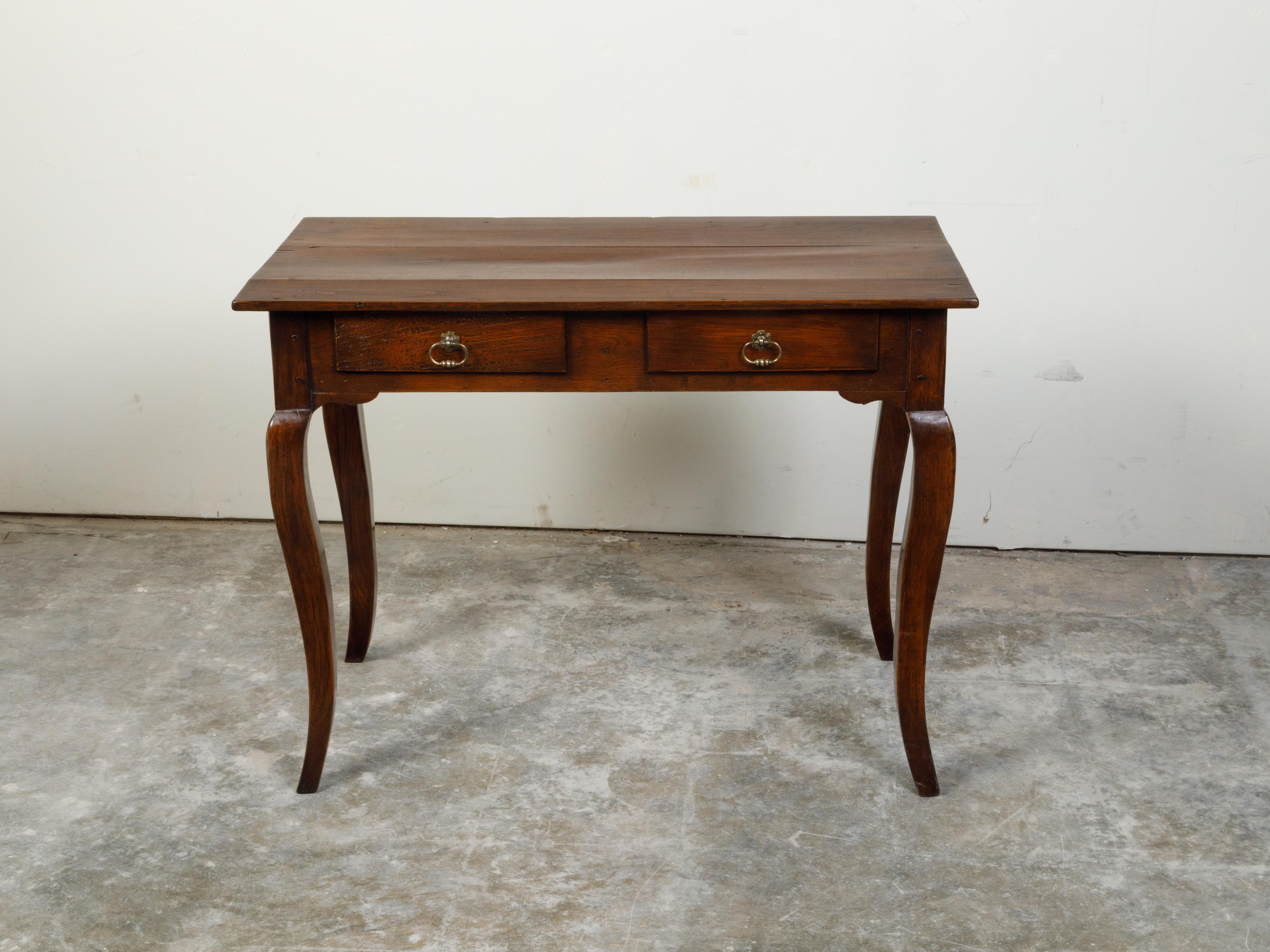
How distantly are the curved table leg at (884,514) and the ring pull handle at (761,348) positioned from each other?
62 centimetres

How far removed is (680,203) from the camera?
338 cm

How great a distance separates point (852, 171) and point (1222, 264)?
3.16ft

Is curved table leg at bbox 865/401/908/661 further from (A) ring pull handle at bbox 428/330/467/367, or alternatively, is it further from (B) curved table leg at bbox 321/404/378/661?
(B) curved table leg at bbox 321/404/378/661

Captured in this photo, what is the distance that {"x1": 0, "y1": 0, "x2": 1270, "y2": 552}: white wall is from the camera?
320cm

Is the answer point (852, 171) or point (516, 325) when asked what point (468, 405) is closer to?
point (852, 171)

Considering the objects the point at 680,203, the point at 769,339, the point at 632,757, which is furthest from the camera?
the point at 680,203

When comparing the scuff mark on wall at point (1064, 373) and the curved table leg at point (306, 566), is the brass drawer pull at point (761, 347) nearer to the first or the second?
the curved table leg at point (306, 566)

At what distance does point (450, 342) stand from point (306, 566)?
0.49 meters

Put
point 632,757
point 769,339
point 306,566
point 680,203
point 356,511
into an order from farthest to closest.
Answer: point 680,203
point 356,511
point 632,757
point 306,566
point 769,339

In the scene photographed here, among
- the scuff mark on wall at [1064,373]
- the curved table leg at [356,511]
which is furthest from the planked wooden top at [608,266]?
the scuff mark on wall at [1064,373]

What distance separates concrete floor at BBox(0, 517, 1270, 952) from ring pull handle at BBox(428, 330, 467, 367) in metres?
0.84

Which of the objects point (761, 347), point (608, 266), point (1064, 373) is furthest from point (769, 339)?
point (1064, 373)

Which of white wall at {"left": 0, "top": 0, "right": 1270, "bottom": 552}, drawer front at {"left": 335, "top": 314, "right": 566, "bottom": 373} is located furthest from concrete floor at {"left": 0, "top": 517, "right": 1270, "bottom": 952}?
drawer front at {"left": 335, "top": 314, "right": 566, "bottom": 373}

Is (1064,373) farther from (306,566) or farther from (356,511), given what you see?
(306,566)
